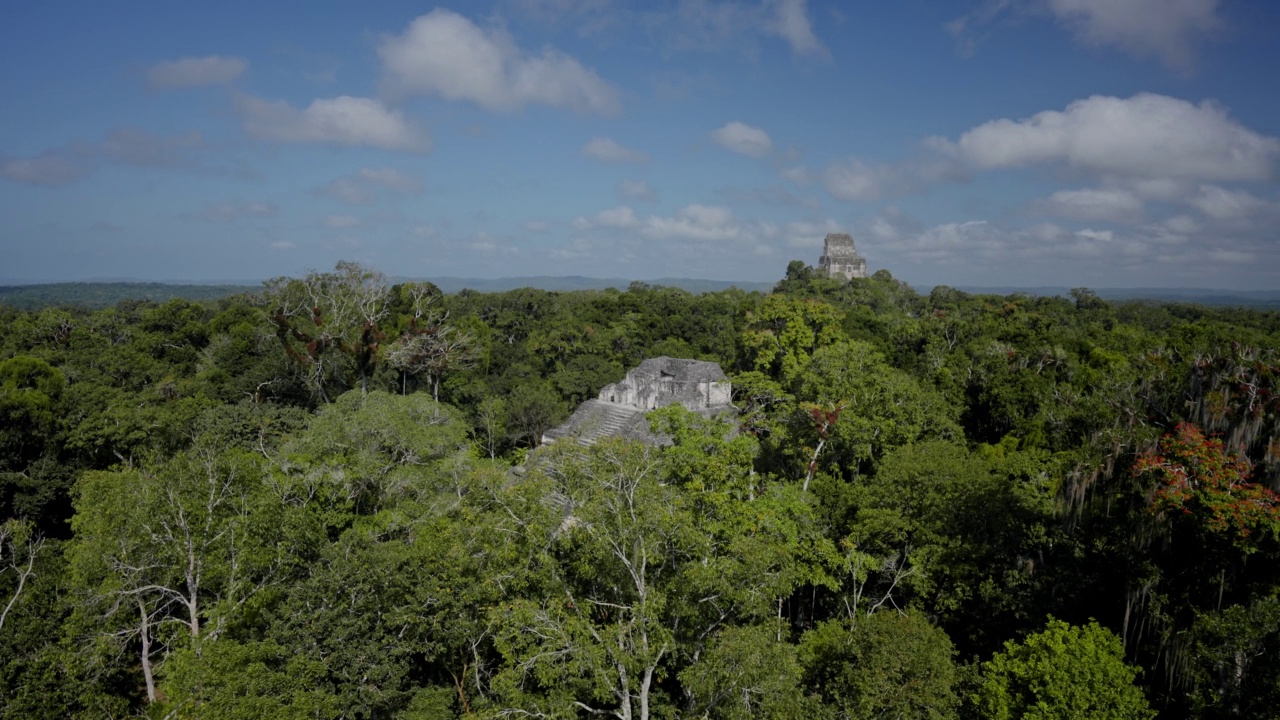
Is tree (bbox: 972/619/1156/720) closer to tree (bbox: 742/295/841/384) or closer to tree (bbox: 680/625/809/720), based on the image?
tree (bbox: 680/625/809/720)

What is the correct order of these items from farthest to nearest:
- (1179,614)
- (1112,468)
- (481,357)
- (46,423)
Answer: (481,357) < (46,423) < (1112,468) < (1179,614)

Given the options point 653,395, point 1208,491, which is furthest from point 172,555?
point 653,395

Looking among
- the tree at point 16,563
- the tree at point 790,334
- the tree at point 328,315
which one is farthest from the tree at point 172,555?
the tree at point 790,334

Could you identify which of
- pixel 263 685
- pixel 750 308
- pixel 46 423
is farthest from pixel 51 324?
pixel 750 308

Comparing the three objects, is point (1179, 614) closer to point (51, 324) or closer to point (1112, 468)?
point (1112, 468)

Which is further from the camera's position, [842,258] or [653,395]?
[842,258]

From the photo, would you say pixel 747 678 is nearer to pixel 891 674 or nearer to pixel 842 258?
pixel 891 674

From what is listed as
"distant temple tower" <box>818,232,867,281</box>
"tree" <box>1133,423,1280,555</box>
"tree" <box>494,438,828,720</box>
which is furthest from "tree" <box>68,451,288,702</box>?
"distant temple tower" <box>818,232,867,281</box>
